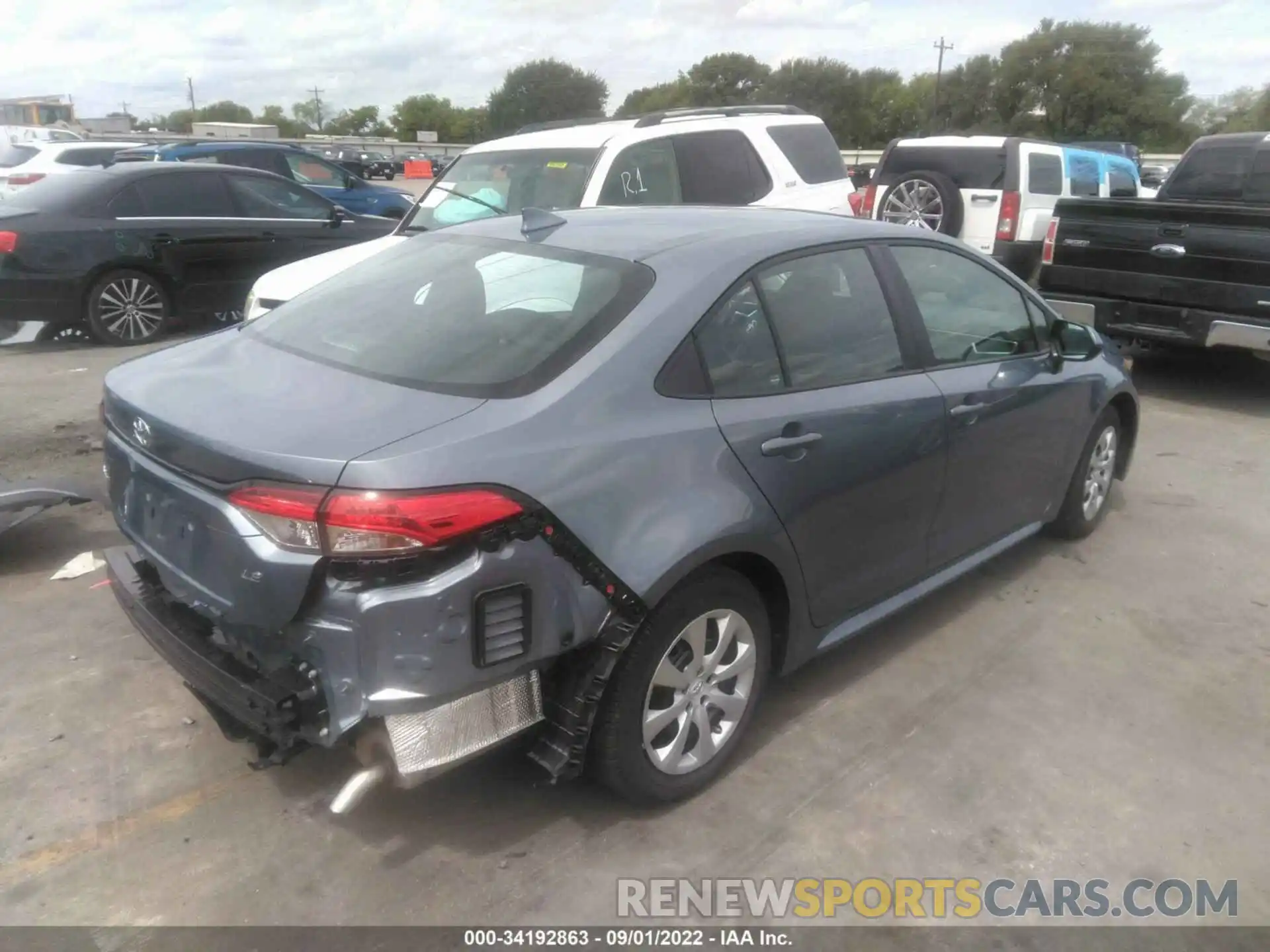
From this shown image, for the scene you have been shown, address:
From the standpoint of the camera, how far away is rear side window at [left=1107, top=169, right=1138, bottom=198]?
558 inches

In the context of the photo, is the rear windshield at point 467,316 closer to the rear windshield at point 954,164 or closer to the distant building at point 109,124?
the rear windshield at point 954,164

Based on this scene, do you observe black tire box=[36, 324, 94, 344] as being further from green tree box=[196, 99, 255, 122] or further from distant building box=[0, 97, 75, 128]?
green tree box=[196, 99, 255, 122]

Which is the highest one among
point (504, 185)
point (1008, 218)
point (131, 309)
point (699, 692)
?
point (504, 185)

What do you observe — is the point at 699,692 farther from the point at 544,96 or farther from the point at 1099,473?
the point at 544,96

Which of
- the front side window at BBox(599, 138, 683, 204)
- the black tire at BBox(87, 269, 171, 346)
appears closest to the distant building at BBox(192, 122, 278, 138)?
the black tire at BBox(87, 269, 171, 346)

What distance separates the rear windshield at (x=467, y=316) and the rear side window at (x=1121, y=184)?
43.1ft

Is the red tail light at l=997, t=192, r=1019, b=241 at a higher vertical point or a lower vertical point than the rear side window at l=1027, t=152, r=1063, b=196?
lower

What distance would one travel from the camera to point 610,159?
6.86m

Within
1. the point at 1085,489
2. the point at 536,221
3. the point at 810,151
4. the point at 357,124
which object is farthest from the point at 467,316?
the point at 357,124

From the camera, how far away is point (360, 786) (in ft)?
8.09

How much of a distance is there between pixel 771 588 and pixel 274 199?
8.50 meters

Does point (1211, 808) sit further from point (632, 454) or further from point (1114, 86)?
point (1114, 86)

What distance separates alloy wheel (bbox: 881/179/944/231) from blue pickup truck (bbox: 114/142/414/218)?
20.0ft

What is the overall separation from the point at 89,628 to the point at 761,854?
110 inches
